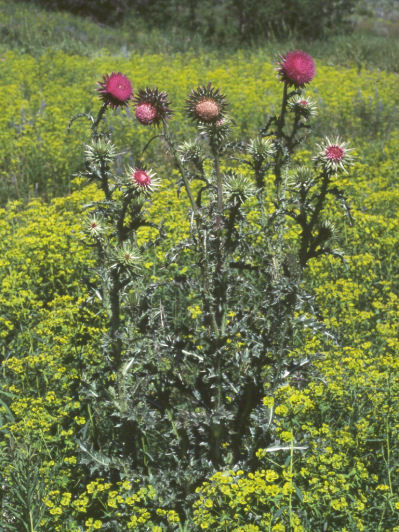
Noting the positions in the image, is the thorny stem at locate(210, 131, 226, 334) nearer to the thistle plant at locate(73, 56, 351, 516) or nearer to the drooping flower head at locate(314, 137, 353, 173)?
the thistle plant at locate(73, 56, 351, 516)

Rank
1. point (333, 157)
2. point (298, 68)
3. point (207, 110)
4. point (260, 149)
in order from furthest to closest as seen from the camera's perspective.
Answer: point (260, 149) < point (333, 157) < point (298, 68) < point (207, 110)

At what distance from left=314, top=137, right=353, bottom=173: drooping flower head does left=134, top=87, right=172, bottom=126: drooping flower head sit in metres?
0.84

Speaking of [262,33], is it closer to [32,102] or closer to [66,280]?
[32,102]

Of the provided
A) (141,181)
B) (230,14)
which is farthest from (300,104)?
(230,14)

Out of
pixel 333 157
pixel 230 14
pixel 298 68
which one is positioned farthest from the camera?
pixel 230 14

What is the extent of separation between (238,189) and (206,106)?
1.50 feet

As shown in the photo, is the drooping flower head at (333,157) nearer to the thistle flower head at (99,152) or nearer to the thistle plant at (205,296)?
the thistle plant at (205,296)

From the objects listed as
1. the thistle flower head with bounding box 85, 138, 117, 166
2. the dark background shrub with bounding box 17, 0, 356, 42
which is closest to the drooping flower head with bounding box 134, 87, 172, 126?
the thistle flower head with bounding box 85, 138, 117, 166

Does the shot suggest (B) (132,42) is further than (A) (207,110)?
Yes

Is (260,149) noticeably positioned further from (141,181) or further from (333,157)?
(141,181)

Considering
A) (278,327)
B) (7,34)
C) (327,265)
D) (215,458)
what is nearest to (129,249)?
(278,327)

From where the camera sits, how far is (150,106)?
2344mm

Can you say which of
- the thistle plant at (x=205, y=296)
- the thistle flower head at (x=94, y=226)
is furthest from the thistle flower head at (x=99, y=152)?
the thistle flower head at (x=94, y=226)

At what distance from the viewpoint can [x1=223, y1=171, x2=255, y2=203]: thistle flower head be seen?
2.56 metres
